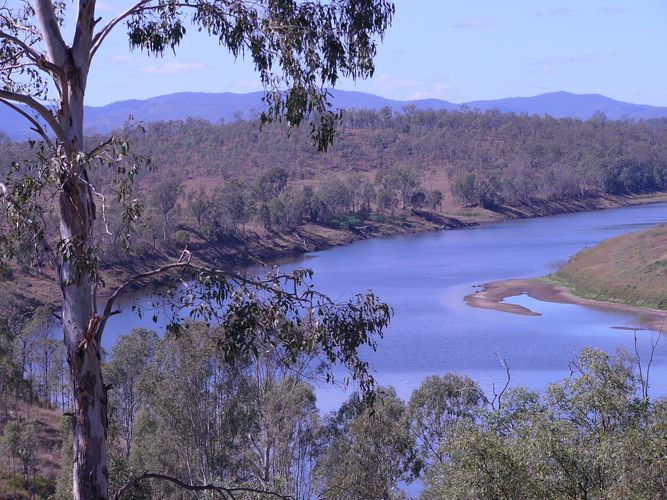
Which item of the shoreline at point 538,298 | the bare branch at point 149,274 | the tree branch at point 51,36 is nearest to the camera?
the bare branch at point 149,274

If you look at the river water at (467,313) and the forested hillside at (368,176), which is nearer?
the river water at (467,313)

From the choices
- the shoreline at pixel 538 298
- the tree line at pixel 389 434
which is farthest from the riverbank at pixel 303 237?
the tree line at pixel 389 434

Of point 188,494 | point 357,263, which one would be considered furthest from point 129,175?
point 357,263

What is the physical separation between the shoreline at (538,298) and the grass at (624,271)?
0.58 metres

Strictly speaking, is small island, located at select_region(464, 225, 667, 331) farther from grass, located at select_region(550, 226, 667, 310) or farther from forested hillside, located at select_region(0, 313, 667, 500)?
forested hillside, located at select_region(0, 313, 667, 500)

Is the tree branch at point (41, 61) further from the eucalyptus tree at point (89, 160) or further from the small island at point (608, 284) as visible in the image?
the small island at point (608, 284)

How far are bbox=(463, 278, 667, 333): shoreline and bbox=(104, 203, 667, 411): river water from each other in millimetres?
511

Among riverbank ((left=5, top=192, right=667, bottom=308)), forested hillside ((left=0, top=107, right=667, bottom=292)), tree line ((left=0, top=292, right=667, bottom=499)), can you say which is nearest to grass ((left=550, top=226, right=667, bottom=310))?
riverbank ((left=5, top=192, right=667, bottom=308))

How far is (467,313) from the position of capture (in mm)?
29125

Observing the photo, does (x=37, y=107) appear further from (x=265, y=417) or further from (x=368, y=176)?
(x=368, y=176)

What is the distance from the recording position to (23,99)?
3.96 meters

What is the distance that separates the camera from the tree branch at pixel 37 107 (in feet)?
13.0

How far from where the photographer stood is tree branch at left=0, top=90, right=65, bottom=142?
395 cm

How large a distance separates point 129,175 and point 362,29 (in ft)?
5.73
